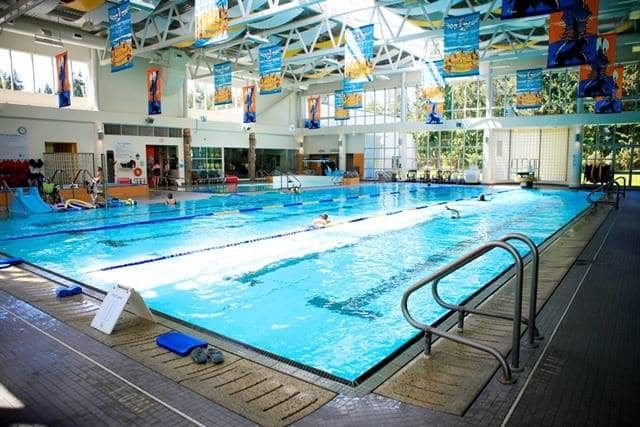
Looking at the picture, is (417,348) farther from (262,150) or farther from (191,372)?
(262,150)

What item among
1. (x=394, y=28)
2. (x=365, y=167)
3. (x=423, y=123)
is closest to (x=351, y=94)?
(x=394, y=28)

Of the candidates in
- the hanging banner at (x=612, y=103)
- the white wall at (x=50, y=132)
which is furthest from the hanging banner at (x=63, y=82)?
the hanging banner at (x=612, y=103)

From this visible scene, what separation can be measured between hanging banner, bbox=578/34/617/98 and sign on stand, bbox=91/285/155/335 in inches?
607

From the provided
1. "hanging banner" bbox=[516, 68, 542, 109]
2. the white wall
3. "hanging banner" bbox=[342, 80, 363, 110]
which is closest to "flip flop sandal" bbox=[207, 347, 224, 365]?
"hanging banner" bbox=[342, 80, 363, 110]

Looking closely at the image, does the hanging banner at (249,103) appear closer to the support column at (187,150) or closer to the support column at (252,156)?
the support column at (187,150)

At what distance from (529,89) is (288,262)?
18480 mm

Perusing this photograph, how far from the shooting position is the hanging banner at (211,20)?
36.5 ft

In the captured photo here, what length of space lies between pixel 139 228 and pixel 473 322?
9.76m

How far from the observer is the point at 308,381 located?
343 centimetres

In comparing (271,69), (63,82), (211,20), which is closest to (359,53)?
(271,69)

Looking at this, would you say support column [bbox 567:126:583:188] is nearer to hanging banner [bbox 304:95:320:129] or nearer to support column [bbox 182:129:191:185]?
hanging banner [bbox 304:95:320:129]

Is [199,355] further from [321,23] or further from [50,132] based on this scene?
[50,132]

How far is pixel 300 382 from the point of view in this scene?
340 centimetres

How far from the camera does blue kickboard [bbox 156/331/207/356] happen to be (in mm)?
Answer: 3873
